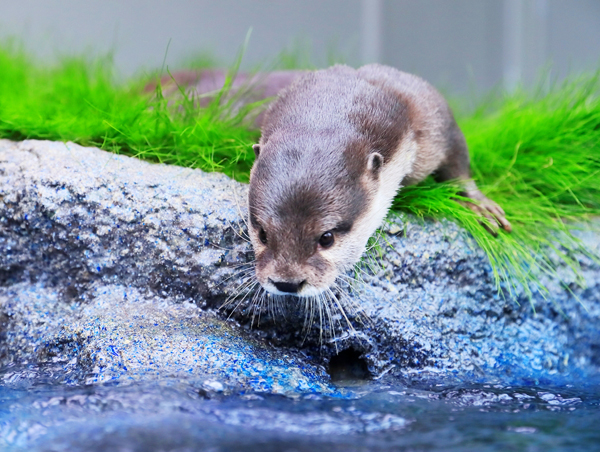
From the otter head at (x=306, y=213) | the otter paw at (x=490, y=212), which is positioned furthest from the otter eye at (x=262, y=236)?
the otter paw at (x=490, y=212)

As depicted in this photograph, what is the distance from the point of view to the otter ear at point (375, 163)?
2328 mm

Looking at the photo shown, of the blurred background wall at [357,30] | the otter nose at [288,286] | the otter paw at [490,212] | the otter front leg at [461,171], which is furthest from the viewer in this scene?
the blurred background wall at [357,30]

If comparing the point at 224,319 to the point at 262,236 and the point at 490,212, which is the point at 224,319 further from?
the point at 490,212

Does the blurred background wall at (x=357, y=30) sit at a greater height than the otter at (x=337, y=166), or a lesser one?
greater

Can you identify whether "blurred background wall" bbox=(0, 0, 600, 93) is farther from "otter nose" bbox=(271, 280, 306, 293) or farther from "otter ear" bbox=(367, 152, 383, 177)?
"otter nose" bbox=(271, 280, 306, 293)

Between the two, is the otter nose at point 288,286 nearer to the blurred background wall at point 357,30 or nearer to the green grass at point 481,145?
the green grass at point 481,145

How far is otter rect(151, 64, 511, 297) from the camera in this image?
2119mm

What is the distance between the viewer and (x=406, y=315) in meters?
2.44

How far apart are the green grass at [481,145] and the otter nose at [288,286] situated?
32.1 inches

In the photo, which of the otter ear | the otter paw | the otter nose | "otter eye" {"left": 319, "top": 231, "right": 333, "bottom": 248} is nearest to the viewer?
the otter nose

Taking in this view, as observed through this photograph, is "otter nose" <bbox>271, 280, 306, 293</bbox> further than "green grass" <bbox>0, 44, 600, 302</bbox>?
No


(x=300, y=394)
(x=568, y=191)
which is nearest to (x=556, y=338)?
(x=568, y=191)

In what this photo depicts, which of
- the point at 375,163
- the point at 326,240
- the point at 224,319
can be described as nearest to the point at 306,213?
the point at 326,240

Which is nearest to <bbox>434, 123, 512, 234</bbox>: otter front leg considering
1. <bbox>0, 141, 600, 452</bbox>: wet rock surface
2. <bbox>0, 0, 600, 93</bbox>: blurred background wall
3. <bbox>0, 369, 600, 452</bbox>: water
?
<bbox>0, 141, 600, 452</bbox>: wet rock surface
